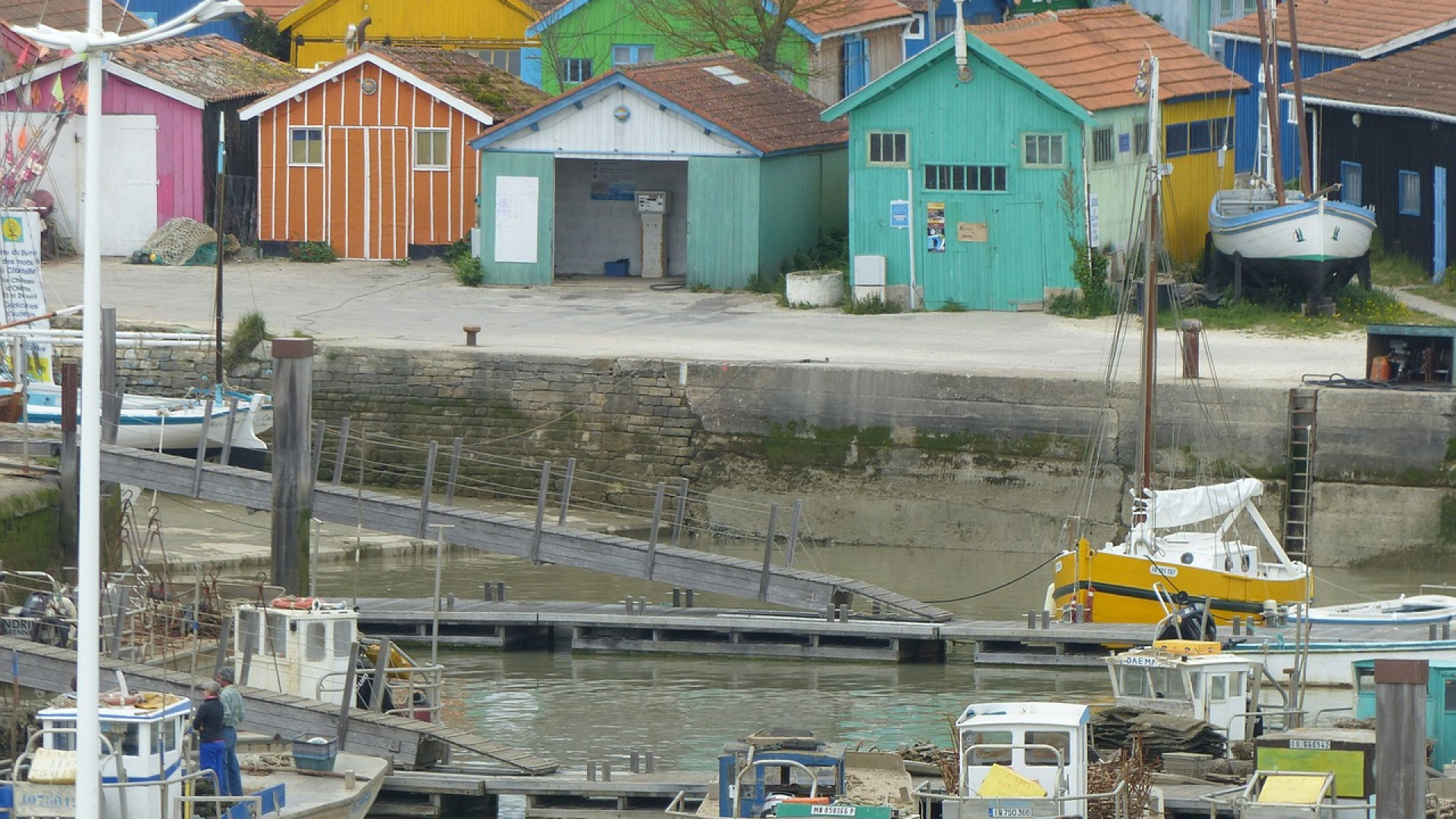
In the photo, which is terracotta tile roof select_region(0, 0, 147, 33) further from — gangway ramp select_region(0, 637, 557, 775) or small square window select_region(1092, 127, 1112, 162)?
gangway ramp select_region(0, 637, 557, 775)

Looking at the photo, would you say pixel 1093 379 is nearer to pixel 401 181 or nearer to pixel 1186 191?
pixel 1186 191

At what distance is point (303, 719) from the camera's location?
862 inches

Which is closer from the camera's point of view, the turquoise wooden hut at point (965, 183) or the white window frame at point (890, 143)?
the turquoise wooden hut at point (965, 183)

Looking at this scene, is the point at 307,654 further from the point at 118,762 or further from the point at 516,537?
the point at 118,762

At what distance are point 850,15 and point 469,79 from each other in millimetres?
9268

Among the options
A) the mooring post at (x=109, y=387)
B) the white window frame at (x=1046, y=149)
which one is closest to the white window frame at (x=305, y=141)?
the mooring post at (x=109, y=387)

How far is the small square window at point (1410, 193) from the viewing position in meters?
39.7

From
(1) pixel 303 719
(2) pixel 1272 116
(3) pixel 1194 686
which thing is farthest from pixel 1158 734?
(2) pixel 1272 116

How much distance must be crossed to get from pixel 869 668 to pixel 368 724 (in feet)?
23.9

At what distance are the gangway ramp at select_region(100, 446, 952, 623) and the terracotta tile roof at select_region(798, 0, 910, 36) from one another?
20210 millimetres

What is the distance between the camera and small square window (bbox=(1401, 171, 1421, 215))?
39719mm

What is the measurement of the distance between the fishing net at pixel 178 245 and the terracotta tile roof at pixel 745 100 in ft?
24.9

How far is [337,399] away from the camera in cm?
3519

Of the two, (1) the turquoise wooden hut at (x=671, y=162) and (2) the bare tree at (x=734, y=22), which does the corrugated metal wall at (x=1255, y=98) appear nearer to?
(2) the bare tree at (x=734, y=22)
